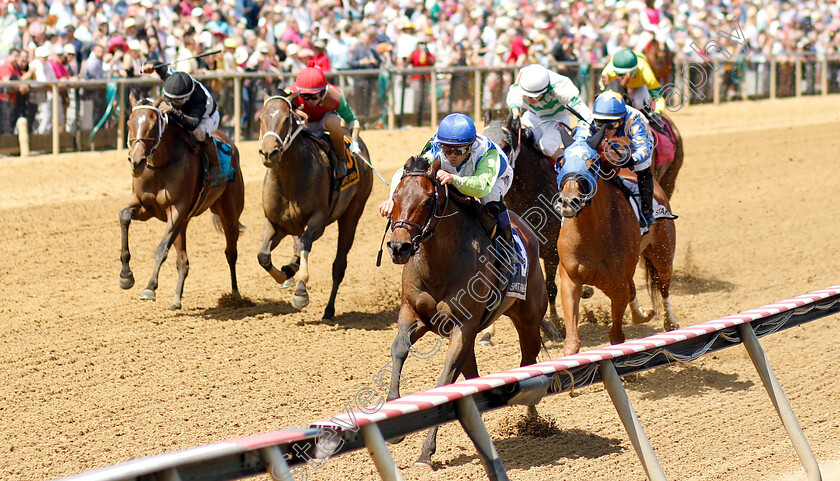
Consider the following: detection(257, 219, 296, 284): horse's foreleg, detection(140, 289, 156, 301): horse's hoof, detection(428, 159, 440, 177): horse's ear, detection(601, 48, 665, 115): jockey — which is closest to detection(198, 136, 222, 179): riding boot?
detection(257, 219, 296, 284): horse's foreleg

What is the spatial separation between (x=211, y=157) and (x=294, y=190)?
3.18 ft

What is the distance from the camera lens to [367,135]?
16328mm

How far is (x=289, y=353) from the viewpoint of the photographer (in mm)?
7746

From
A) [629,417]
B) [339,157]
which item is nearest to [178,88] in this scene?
[339,157]

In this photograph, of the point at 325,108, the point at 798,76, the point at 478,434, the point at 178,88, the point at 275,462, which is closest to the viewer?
the point at 275,462

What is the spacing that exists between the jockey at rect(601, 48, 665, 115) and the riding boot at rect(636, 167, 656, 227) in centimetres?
231

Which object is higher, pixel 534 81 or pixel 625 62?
pixel 625 62

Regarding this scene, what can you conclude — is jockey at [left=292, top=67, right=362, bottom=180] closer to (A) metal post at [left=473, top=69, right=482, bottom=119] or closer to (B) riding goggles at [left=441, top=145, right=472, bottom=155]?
(B) riding goggles at [left=441, top=145, right=472, bottom=155]

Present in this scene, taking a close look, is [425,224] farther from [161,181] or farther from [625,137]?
[161,181]

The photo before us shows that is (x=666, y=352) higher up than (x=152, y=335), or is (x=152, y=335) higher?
(x=666, y=352)

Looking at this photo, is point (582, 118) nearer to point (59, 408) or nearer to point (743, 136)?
point (59, 408)

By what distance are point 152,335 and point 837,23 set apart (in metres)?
22.0

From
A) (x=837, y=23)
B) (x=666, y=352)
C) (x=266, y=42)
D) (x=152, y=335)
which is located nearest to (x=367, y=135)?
(x=266, y=42)

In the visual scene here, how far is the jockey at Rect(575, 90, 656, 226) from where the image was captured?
22.3ft
